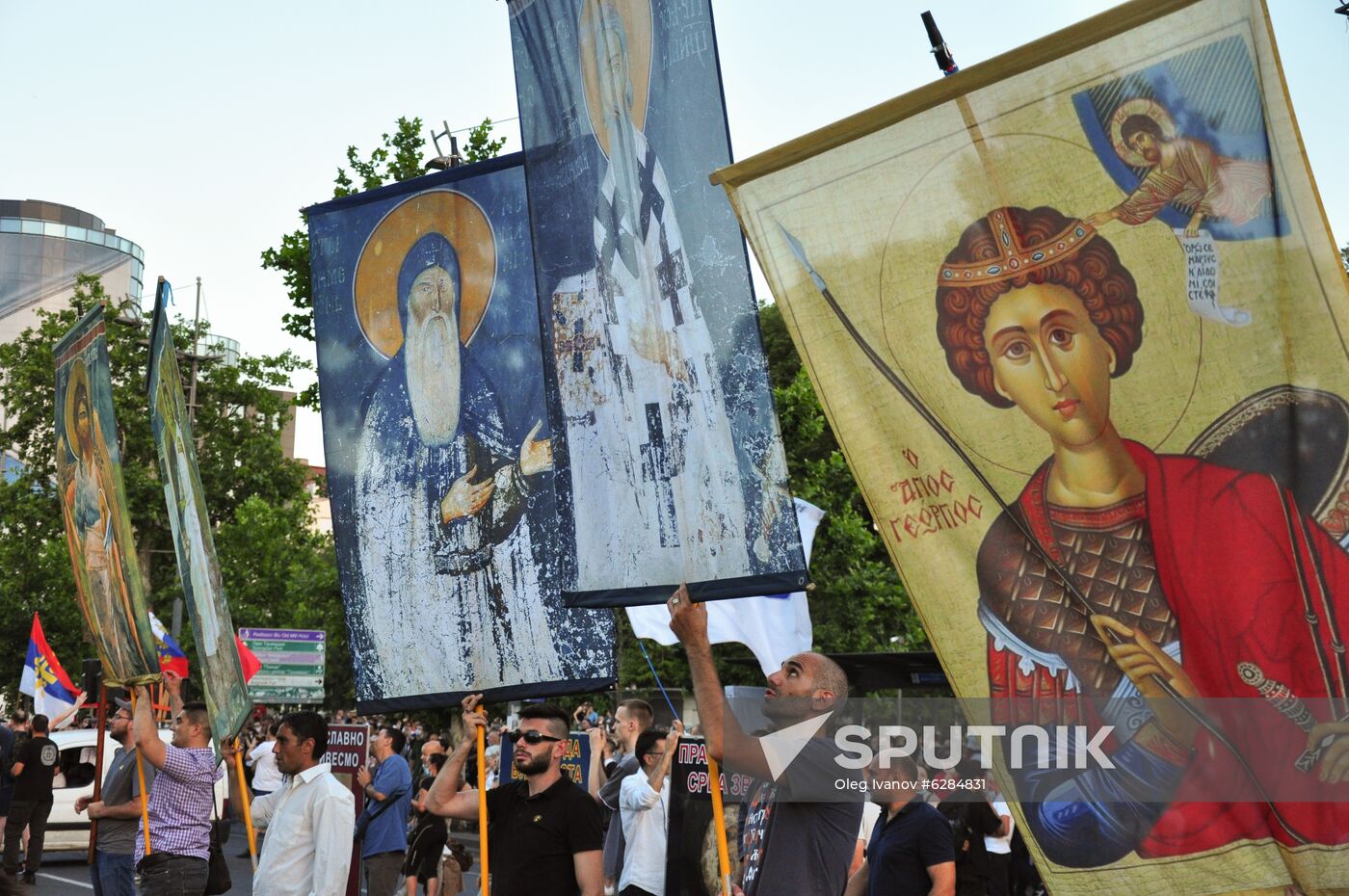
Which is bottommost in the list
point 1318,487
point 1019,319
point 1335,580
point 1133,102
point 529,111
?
point 1335,580

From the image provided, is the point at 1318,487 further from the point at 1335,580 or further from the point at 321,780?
the point at 321,780

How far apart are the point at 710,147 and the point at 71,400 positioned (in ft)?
24.1

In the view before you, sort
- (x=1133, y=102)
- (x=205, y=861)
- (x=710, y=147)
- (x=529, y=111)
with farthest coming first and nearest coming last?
(x=205, y=861) → (x=529, y=111) → (x=710, y=147) → (x=1133, y=102)

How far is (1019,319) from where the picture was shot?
445 cm

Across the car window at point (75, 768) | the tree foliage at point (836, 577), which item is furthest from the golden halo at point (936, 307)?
the tree foliage at point (836, 577)

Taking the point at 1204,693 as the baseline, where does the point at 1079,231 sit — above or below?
above

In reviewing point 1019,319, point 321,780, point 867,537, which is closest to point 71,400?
point 321,780

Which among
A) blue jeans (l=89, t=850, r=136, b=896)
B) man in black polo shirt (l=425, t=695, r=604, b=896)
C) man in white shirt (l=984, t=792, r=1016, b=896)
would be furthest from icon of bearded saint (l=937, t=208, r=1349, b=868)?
man in white shirt (l=984, t=792, r=1016, b=896)

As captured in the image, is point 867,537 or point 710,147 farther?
point 867,537

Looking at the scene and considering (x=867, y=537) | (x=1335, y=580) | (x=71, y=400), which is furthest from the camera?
(x=867, y=537)

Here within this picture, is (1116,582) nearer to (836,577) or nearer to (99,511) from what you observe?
(99,511)

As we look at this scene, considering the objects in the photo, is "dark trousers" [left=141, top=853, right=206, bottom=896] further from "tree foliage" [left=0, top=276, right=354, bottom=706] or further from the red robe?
"tree foliage" [left=0, top=276, right=354, bottom=706]

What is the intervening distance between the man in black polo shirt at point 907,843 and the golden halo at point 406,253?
10.8ft

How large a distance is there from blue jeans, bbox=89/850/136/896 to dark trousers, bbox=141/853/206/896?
124 centimetres
